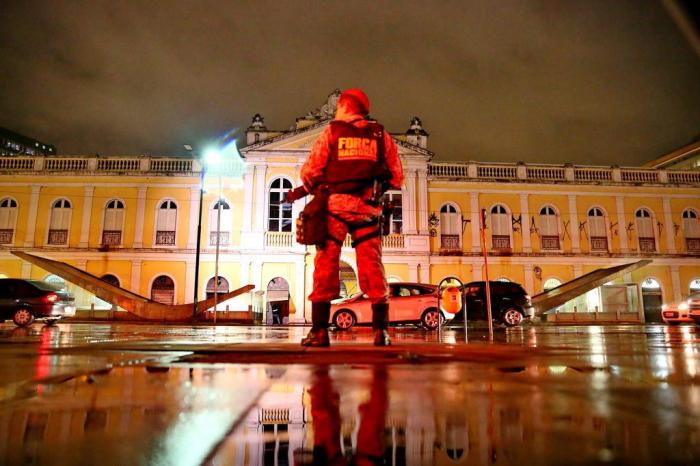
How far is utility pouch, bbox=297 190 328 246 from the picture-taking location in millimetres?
3559

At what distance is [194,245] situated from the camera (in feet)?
89.0

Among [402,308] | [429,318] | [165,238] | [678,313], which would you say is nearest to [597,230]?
[678,313]

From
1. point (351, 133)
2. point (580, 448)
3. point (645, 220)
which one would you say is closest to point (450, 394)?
point (580, 448)

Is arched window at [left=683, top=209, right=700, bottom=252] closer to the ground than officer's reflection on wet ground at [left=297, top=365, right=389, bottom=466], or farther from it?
farther from it

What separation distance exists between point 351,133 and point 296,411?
2745mm

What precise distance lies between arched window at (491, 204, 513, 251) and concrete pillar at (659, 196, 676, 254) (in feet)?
32.4

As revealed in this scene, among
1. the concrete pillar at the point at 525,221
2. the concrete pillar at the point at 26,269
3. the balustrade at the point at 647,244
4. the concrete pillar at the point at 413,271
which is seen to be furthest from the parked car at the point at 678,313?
the concrete pillar at the point at 26,269

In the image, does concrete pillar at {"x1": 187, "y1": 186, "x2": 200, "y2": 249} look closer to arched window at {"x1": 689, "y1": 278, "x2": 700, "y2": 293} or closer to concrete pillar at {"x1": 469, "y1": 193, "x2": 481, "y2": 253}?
concrete pillar at {"x1": 469, "y1": 193, "x2": 481, "y2": 253}

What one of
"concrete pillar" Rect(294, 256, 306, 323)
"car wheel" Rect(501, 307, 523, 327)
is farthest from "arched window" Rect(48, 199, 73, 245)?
"car wheel" Rect(501, 307, 523, 327)

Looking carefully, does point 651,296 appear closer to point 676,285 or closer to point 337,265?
point 676,285

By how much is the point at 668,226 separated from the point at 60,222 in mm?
36413

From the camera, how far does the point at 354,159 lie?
3.68m

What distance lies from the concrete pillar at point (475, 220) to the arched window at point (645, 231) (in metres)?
10.0

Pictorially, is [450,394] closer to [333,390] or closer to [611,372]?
[333,390]
